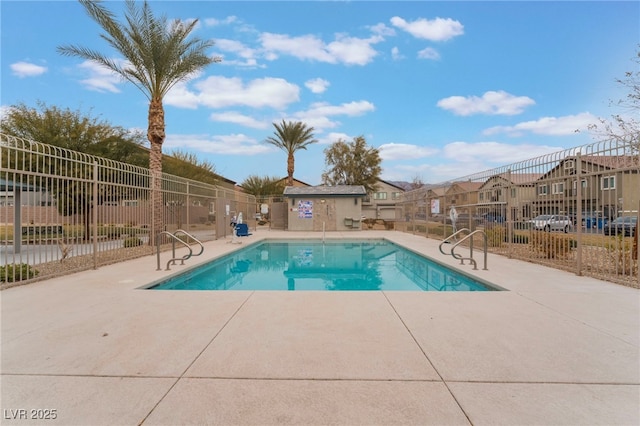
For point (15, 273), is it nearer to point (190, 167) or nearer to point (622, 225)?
point (622, 225)

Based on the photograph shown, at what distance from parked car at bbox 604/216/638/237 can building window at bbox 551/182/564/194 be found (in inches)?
56.8

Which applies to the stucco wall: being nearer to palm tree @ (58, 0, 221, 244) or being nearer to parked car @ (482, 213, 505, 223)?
palm tree @ (58, 0, 221, 244)

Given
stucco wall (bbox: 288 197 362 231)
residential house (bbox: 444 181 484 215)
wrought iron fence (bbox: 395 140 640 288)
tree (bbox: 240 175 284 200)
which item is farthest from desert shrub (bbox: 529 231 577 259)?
tree (bbox: 240 175 284 200)

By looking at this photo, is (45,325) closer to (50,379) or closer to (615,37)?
(50,379)

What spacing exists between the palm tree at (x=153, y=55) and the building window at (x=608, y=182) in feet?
41.4

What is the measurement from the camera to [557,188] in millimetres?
8336

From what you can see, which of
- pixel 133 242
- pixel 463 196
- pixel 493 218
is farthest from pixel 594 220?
pixel 133 242

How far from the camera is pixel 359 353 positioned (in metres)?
3.38

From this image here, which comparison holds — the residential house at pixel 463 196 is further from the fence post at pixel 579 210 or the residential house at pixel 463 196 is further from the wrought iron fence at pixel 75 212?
the wrought iron fence at pixel 75 212

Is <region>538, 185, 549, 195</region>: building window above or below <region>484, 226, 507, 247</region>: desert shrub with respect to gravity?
above

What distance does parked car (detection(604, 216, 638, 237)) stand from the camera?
6508 millimetres

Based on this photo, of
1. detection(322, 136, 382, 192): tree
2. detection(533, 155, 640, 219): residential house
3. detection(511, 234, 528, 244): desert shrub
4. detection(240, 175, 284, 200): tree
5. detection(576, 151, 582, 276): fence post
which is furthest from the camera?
detection(322, 136, 382, 192): tree

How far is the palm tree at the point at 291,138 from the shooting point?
103 ft

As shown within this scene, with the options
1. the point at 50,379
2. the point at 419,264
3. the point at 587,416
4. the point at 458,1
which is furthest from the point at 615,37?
the point at 50,379
